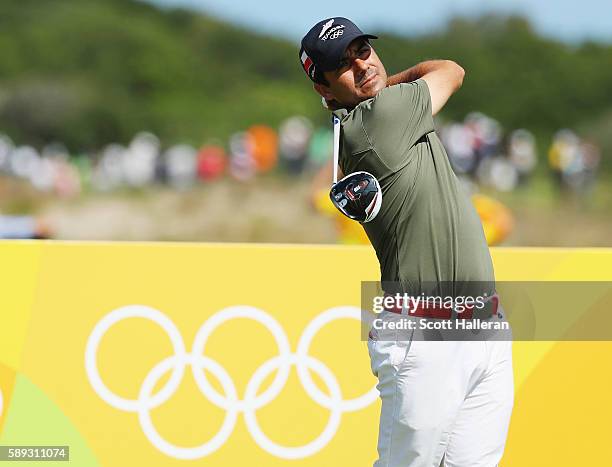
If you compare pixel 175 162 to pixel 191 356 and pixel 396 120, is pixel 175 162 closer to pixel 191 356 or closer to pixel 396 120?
pixel 191 356

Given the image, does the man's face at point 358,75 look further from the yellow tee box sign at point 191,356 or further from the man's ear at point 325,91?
the yellow tee box sign at point 191,356

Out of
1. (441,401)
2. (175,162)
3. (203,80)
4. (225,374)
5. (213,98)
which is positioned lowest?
(441,401)

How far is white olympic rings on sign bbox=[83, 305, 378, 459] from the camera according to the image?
4.71 metres

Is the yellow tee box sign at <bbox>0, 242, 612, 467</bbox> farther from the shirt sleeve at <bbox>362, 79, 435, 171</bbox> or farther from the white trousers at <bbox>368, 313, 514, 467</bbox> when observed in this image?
the shirt sleeve at <bbox>362, 79, 435, 171</bbox>

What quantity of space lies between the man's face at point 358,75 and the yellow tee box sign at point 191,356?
1.60 m

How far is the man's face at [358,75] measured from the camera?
3.13 metres

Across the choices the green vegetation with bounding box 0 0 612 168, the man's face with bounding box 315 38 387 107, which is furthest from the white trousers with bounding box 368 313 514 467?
the green vegetation with bounding box 0 0 612 168

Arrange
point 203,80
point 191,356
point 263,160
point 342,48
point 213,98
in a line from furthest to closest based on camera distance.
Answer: point 203,80 < point 213,98 < point 263,160 < point 191,356 < point 342,48

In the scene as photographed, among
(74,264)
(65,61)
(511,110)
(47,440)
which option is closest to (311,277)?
(74,264)

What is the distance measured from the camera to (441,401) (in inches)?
126

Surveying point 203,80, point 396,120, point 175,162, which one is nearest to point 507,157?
point 175,162

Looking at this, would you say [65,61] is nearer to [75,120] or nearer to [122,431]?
[75,120]

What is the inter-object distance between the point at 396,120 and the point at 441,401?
91 cm

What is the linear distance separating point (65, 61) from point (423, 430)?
36.4 m
